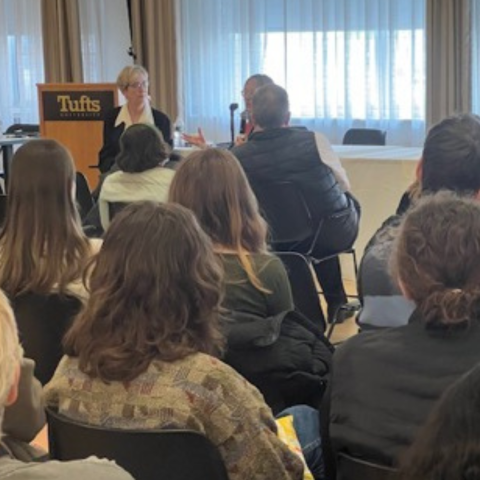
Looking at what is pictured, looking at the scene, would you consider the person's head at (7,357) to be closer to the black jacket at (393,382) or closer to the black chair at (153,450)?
the black chair at (153,450)

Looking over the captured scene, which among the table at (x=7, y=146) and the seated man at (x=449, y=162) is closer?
the seated man at (x=449, y=162)

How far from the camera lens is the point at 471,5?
256 inches

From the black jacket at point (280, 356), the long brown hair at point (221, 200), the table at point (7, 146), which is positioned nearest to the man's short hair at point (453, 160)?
the long brown hair at point (221, 200)

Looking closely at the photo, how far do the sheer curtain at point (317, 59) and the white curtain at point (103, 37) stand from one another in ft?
2.07

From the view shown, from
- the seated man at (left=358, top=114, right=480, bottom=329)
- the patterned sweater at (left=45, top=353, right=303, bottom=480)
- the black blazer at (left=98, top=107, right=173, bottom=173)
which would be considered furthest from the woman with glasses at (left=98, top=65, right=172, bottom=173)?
the patterned sweater at (left=45, top=353, right=303, bottom=480)

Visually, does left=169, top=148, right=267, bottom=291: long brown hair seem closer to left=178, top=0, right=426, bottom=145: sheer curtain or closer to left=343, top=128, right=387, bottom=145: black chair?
left=343, top=128, right=387, bottom=145: black chair

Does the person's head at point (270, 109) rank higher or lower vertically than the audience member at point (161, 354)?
higher

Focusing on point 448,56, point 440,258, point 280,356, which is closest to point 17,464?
point 440,258

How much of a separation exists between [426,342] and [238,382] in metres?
0.35

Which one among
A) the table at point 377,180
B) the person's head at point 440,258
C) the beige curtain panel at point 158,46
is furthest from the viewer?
the beige curtain panel at point 158,46

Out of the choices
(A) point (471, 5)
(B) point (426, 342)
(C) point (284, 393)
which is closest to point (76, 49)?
(A) point (471, 5)

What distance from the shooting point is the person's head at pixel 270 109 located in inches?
143

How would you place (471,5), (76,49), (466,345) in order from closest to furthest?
(466,345), (471,5), (76,49)

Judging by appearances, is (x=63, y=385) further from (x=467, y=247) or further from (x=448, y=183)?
(x=448, y=183)
